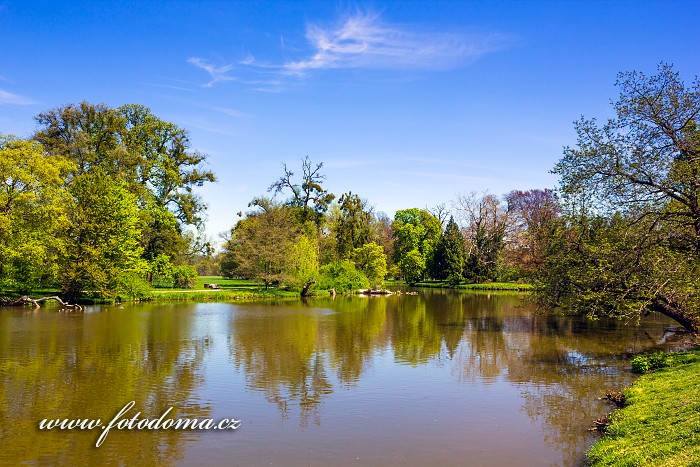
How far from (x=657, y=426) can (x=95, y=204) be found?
39944mm

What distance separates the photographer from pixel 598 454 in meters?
9.43

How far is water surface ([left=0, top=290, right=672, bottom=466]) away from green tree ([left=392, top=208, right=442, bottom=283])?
4795 cm

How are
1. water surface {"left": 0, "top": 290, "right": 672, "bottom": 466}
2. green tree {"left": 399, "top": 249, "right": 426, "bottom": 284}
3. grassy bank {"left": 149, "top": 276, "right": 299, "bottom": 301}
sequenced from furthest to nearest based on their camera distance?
green tree {"left": 399, "top": 249, "right": 426, "bottom": 284}
grassy bank {"left": 149, "top": 276, "right": 299, "bottom": 301}
water surface {"left": 0, "top": 290, "right": 672, "bottom": 466}

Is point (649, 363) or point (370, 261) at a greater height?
point (370, 261)

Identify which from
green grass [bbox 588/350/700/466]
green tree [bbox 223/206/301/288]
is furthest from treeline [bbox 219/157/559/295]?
green grass [bbox 588/350/700/466]

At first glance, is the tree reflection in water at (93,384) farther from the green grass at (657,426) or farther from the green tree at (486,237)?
the green tree at (486,237)

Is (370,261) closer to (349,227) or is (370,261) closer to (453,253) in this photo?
(349,227)

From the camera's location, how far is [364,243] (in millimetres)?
67188

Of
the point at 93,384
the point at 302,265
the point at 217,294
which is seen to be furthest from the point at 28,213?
the point at 93,384

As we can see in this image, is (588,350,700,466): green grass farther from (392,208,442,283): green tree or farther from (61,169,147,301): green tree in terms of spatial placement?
(392,208,442,283): green tree

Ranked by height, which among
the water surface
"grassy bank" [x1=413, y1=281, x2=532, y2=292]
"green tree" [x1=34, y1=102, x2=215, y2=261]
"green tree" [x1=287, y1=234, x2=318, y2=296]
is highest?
"green tree" [x1=34, y1=102, x2=215, y2=261]

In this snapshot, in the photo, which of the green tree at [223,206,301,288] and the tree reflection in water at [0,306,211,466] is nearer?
the tree reflection in water at [0,306,211,466]

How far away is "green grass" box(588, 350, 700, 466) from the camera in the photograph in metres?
7.79

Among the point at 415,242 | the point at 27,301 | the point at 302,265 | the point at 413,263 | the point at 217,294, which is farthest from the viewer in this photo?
the point at 415,242
